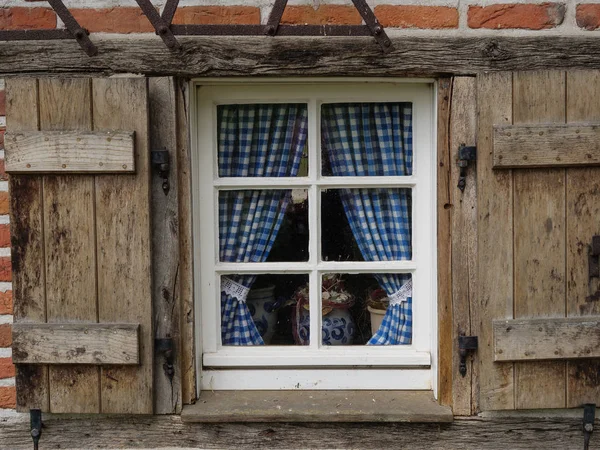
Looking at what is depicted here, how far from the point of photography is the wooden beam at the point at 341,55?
2.56 m

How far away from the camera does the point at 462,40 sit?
101 inches

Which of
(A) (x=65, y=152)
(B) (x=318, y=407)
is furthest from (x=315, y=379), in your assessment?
(A) (x=65, y=152)

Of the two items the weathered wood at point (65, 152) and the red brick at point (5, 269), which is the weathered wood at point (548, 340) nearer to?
the weathered wood at point (65, 152)

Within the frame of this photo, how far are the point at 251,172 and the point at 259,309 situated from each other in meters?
0.56

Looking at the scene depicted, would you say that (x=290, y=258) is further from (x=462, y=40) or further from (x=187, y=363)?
(x=462, y=40)

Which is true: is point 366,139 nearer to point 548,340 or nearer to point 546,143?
point 546,143

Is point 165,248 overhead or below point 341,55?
below

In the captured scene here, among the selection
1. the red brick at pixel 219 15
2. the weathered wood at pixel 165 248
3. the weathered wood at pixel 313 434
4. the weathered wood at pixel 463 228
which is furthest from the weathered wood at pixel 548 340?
the red brick at pixel 219 15

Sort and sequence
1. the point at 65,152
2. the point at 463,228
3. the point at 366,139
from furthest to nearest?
the point at 366,139
the point at 463,228
the point at 65,152

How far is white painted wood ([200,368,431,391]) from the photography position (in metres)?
2.77

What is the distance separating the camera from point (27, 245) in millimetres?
2537

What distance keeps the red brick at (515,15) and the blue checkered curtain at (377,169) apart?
1.41ft

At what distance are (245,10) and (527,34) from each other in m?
1.05

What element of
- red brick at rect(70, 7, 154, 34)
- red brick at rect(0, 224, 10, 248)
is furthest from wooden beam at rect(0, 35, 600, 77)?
red brick at rect(0, 224, 10, 248)
